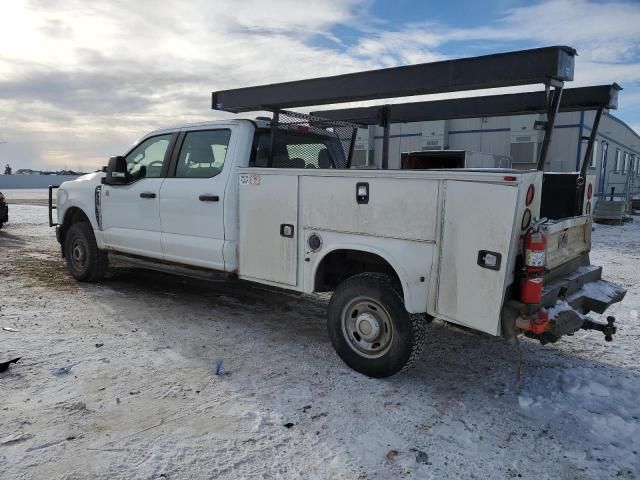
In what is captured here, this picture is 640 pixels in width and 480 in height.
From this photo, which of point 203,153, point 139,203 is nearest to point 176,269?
point 139,203

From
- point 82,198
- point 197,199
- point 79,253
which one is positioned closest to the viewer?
point 197,199

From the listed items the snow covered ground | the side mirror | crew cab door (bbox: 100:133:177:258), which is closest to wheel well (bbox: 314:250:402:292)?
the snow covered ground

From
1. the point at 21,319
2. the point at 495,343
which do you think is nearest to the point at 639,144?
the point at 495,343

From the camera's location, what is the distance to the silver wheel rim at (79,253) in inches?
262

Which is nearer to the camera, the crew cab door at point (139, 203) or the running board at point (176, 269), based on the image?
the running board at point (176, 269)

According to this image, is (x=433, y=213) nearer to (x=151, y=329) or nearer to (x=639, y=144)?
(x=151, y=329)

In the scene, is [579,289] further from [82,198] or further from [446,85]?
[82,198]

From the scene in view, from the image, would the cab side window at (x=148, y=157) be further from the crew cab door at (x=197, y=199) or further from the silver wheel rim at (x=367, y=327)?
the silver wheel rim at (x=367, y=327)

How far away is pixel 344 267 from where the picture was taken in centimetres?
434

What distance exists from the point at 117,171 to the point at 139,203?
1.52ft

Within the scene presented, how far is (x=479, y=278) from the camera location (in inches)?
129

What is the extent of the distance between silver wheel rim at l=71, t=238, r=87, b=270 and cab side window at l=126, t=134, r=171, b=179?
1411mm

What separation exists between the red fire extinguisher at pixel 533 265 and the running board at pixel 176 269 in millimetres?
2783

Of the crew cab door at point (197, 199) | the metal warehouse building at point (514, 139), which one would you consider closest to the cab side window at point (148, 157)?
the crew cab door at point (197, 199)
